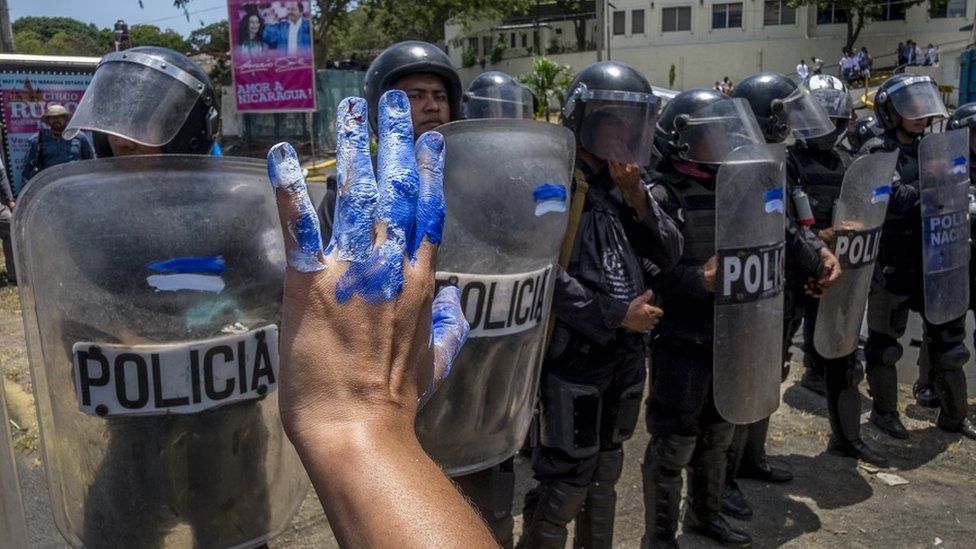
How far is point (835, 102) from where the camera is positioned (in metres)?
4.61

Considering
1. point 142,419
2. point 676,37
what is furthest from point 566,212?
point 676,37

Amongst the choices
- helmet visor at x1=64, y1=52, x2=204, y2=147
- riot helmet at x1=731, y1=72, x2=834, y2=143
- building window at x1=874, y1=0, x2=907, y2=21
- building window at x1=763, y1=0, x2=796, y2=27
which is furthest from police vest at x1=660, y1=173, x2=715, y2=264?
building window at x1=763, y1=0, x2=796, y2=27

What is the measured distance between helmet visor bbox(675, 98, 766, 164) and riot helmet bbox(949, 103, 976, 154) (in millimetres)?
2483

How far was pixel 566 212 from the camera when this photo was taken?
2.52m

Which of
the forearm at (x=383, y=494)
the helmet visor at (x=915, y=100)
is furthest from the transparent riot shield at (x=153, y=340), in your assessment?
the helmet visor at (x=915, y=100)

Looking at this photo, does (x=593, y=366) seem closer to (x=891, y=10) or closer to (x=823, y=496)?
(x=823, y=496)

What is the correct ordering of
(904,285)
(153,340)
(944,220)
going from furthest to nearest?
(904,285), (944,220), (153,340)

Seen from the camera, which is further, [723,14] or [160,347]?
[723,14]

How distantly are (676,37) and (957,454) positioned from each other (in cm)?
4282

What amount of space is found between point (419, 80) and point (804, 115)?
2034mm

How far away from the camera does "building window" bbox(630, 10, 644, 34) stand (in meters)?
45.6

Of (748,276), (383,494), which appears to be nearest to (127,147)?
(383,494)

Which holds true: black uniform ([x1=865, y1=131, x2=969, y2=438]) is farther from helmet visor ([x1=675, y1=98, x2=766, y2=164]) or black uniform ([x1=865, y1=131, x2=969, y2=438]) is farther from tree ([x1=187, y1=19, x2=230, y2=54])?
tree ([x1=187, y1=19, x2=230, y2=54])

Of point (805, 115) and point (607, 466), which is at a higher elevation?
point (805, 115)
